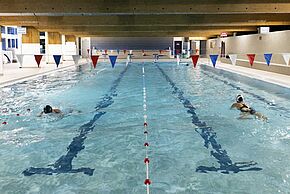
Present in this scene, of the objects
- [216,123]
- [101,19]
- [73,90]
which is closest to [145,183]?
[216,123]

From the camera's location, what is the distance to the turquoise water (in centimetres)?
332

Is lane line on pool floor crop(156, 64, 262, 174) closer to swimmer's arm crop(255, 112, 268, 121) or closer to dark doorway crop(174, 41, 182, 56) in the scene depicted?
swimmer's arm crop(255, 112, 268, 121)

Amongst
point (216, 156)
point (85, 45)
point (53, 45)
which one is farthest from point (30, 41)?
point (85, 45)

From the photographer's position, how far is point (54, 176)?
3.48 metres

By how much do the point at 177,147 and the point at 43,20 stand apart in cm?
1273

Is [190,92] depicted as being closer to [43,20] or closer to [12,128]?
[12,128]

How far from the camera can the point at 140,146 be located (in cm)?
464

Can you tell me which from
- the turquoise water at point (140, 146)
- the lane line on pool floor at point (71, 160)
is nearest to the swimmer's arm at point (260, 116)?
the turquoise water at point (140, 146)

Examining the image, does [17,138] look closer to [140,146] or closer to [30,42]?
[140,146]

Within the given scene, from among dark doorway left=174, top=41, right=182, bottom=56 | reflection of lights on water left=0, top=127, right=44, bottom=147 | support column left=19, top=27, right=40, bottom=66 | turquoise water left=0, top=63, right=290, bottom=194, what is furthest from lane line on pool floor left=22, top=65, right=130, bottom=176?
dark doorway left=174, top=41, right=182, bottom=56

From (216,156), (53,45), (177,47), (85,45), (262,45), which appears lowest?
(216,156)

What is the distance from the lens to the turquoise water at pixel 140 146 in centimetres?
332

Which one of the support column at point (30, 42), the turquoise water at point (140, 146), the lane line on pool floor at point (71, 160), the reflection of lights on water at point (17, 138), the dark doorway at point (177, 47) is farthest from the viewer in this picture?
the dark doorway at point (177, 47)

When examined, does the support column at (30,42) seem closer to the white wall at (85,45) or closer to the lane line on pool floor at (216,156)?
the lane line on pool floor at (216,156)
